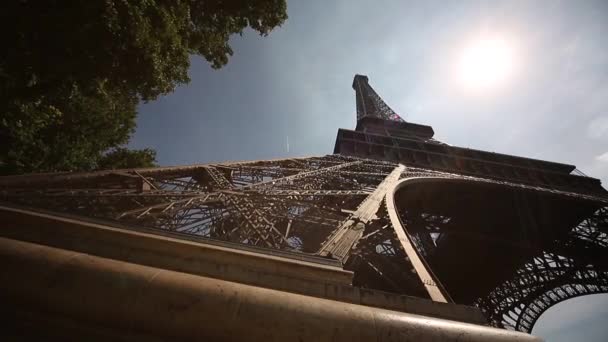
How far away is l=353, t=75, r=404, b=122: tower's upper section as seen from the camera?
29234mm

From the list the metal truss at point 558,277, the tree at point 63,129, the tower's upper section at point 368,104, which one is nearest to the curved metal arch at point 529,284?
the metal truss at point 558,277

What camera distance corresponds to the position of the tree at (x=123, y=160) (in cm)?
1253

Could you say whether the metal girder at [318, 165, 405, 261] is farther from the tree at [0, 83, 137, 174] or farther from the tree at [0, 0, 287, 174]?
the tree at [0, 83, 137, 174]

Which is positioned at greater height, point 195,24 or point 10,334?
point 195,24

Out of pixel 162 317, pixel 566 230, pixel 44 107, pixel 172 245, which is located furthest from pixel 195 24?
pixel 566 230

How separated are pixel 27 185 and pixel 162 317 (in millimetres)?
3660

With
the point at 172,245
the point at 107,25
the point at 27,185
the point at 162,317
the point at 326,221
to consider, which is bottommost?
the point at 162,317

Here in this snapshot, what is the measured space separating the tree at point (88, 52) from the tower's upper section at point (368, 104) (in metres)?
19.1

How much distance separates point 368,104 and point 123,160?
2626cm

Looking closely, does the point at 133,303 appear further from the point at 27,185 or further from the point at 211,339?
the point at 27,185

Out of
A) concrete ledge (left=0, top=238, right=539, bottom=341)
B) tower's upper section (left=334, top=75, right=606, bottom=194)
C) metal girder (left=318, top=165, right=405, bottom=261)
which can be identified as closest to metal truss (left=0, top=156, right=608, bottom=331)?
metal girder (left=318, top=165, right=405, bottom=261)

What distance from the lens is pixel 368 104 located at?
106 feet

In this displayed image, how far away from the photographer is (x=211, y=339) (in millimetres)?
1264

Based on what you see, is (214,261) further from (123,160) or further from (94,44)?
(123,160)
